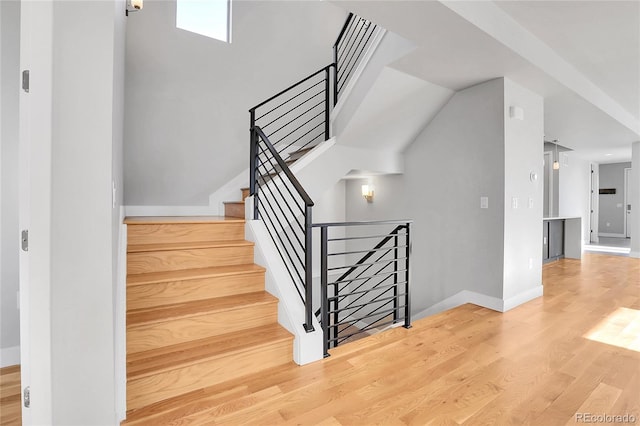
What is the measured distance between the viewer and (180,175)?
420 cm

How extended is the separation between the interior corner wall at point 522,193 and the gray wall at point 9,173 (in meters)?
4.43

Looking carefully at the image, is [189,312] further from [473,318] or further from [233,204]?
[473,318]

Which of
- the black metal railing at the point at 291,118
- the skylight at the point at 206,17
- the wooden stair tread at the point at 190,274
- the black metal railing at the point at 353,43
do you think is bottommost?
the wooden stair tread at the point at 190,274

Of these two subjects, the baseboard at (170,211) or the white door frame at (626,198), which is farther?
the white door frame at (626,198)

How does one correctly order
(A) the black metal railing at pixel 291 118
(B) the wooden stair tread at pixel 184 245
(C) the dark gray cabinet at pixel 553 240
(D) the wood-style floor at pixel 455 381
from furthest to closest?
(C) the dark gray cabinet at pixel 553 240
(A) the black metal railing at pixel 291 118
(B) the wooden stair tread at pixel 184 245
(D) the wood-style floor at pixel 455 381

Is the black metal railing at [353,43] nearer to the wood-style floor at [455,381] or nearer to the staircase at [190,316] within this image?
the staircase at [190,316]

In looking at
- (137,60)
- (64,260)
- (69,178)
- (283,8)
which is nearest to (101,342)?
(64,260)

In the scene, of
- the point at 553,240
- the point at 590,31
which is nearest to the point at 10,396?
the point at 590,31

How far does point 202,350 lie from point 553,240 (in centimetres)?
726

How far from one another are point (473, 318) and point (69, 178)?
3376 mm

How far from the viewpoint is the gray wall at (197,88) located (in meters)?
3.83

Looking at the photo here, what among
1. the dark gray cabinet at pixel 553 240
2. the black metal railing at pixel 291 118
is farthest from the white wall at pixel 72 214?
the dark gray cabinet at pixel 553 240

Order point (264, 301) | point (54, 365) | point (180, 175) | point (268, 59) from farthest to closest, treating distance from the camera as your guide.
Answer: point (268, 59), point (180, 175), point (264, 301), point (54, 365)

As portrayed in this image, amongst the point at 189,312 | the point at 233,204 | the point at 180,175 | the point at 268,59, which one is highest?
the point at 268,59
